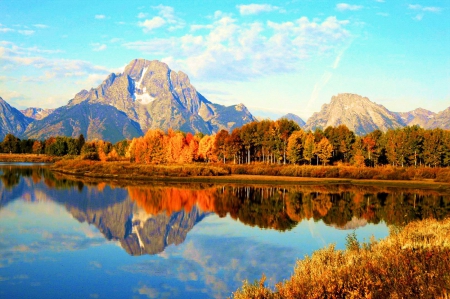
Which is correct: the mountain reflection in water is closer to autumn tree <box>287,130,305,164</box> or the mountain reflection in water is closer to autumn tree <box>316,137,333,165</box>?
autumn tree <box>287,130,305,164</box>

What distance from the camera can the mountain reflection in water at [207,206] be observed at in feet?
130

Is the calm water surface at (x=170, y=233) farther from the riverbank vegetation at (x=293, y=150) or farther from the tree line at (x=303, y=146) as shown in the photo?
the tree line at (x=303, y=146)

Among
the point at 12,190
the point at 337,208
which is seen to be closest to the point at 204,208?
the point at 337,208

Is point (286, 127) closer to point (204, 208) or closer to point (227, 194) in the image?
point (227, 194)

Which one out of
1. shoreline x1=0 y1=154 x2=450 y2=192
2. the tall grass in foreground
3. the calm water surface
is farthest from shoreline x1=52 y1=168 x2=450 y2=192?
the tall grass in foreground

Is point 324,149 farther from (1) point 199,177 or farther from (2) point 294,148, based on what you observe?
(1) point 199,177

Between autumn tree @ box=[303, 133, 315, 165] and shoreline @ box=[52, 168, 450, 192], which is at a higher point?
autumn tree @ box=[303, 133, 315, 165]

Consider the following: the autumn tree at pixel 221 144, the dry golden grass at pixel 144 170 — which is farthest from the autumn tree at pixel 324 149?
the dry golden grass at pixel 144 170

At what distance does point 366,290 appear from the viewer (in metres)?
13.1

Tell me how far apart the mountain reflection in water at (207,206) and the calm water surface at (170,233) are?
15 centimetres

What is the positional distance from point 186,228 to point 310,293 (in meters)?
27.3

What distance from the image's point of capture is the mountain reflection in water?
1561 inches

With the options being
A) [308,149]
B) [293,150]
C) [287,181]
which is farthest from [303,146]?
[287,181]

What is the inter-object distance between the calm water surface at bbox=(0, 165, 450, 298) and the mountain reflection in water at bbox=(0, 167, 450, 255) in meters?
0.15
